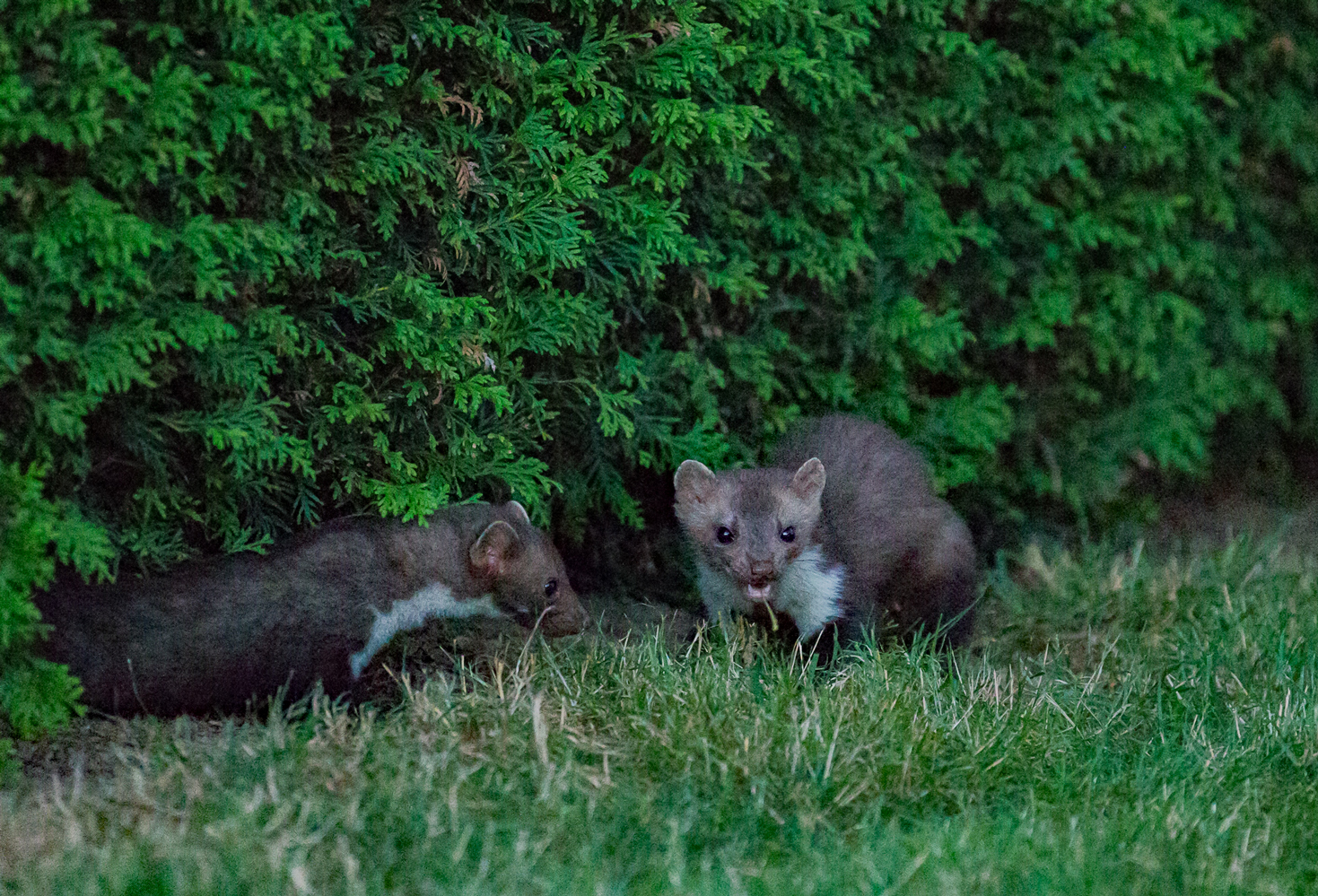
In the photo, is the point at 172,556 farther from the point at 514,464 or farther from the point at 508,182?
the point at 508,182

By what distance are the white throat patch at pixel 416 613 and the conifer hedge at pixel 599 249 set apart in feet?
1.18

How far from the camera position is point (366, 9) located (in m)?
5.14

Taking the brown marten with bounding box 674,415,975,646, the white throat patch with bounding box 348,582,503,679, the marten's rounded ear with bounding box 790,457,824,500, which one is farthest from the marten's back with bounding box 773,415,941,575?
the white throat patch with bounding box 348,582,503,679

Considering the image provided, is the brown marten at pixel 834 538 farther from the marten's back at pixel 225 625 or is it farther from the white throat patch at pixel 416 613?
the marten's back at pixel 225 625

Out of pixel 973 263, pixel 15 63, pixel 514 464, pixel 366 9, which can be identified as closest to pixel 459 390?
pixel 514 464

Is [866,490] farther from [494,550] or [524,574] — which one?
[494,550]

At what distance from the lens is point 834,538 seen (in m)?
6.11

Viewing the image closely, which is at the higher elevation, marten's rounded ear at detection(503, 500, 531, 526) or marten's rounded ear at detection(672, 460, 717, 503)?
marten's rounded ear at detection(672, 460, 717, 503)

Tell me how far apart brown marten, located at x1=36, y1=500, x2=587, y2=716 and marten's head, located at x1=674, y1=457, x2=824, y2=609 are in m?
0.61

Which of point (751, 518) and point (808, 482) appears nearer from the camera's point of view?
point (751, 518)

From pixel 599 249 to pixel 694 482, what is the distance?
3.37ft

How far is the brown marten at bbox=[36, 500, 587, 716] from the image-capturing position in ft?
16.4

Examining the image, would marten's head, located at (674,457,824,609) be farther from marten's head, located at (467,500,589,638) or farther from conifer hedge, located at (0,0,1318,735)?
marten's head, located at (467,500,589,638)

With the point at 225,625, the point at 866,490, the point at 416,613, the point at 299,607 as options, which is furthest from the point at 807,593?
the point at 225,625
